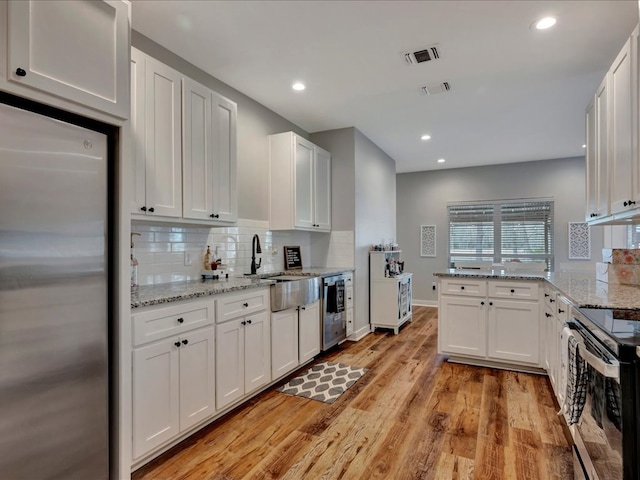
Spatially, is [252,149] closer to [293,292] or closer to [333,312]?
[293,292]

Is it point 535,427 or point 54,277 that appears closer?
point 54,277

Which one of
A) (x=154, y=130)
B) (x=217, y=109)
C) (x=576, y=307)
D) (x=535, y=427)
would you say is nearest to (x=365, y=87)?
(x=217, y=109)

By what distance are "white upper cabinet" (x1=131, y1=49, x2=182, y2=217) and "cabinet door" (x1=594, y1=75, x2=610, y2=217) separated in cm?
293

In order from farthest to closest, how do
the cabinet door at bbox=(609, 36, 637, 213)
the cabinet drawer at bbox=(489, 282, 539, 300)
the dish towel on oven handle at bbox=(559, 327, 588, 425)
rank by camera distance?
the cabinet drawer at bbox=(489, 282, 539, 300), the cabinet door at bbox=(609, 36, 637, 213), the dish towel on oven handle at bbox=(559, 327, 588, 425)

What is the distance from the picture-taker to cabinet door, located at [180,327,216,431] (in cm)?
212

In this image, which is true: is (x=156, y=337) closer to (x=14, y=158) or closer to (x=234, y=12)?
(x=14, y=158)

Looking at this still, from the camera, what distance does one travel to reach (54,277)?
1.29m

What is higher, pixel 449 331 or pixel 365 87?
pixel 365 87

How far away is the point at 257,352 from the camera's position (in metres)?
2.76

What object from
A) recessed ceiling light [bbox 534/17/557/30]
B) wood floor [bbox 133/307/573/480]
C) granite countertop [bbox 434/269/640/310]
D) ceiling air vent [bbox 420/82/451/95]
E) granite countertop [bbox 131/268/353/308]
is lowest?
wood floor [bbox 133/307/573/480]

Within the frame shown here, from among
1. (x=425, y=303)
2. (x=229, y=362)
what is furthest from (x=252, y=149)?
(x=425, y=303)

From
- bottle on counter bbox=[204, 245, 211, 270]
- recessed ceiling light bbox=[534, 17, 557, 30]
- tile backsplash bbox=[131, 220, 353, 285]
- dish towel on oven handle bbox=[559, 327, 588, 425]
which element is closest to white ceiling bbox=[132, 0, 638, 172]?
recessed ceiling light bbox=[534, 17, 557, 30]

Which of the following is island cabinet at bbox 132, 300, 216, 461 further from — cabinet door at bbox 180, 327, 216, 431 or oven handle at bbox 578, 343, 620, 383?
oven handle at bbox 578, 343, 620, 383

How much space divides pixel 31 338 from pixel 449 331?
11.1 feet
